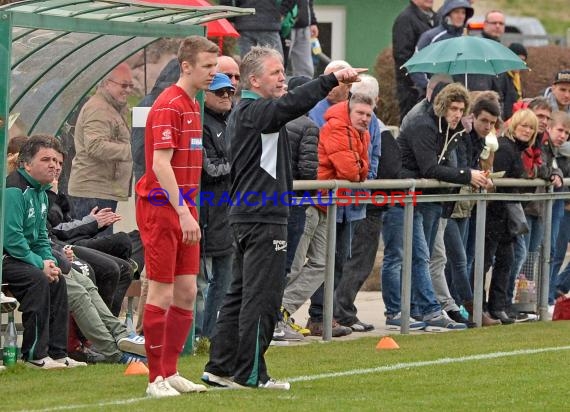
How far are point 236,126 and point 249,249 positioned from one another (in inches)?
30.4

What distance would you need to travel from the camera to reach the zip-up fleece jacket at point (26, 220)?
1070cm

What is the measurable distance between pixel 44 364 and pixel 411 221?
14.0 ft

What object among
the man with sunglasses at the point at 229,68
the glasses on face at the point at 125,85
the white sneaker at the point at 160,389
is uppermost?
the man with sunglasses at the point at 229,68

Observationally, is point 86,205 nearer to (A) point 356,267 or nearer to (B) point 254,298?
(A) point 356,267

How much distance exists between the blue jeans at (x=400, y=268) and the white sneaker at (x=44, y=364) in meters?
4.20

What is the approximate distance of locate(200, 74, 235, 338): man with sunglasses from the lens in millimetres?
11945

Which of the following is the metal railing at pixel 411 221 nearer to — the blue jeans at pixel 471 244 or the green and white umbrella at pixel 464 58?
the blue jeans at pixel 471 244

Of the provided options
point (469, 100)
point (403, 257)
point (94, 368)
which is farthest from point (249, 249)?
point (469, 100)

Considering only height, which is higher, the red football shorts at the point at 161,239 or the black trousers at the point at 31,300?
the red football shorts at the point at 161,239

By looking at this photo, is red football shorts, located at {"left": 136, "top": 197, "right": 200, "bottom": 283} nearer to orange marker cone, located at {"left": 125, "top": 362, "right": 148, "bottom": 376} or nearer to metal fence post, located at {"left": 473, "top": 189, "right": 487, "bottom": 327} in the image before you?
orange marker cone, located at {"left": 125, "top": 362, "right": 148, "bottom": 376}

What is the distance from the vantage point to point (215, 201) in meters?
12.0

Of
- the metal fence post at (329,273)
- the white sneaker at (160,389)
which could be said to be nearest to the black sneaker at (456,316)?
the metal fence post at (329,273)

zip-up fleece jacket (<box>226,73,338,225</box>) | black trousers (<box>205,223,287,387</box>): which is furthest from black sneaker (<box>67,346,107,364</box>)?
zip-up fleece jacket (<box>226,73,338,225</box>)

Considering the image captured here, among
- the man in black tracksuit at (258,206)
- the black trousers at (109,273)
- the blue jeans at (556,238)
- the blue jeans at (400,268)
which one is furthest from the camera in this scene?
the blue jeans at (556,238)
